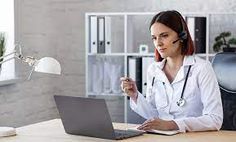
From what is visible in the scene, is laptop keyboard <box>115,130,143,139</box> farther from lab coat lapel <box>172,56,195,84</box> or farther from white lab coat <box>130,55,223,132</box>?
lab coat lapel <box>172,56,195,84</box>

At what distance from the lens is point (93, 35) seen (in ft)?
13.5

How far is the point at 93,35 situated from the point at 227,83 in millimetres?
1582

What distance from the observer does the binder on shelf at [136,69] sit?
4031 millimetres

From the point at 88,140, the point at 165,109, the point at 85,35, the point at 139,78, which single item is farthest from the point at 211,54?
the point at 88,140

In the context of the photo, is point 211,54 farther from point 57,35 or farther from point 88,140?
point 88,140

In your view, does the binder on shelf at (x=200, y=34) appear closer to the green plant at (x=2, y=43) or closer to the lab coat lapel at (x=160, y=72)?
the lab coat lapel at (x=160, y=72)

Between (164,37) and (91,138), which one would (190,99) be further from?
(91,138)

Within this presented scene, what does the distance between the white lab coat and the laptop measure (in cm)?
32

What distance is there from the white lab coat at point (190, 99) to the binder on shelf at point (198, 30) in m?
1.19

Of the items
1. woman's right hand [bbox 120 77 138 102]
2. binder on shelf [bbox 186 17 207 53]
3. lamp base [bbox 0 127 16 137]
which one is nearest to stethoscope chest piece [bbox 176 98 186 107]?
woman's right hand [bbox 120 77 138 102]

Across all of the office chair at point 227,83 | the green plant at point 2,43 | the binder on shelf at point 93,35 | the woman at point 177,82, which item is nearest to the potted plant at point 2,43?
the green plant at point 2,43

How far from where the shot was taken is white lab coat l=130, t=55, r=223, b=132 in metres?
2.42

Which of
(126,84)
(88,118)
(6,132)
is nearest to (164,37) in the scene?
(126,84)

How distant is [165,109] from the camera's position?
2.64 metres
